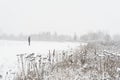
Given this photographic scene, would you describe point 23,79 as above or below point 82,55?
below

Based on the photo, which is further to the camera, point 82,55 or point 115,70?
point 82,55

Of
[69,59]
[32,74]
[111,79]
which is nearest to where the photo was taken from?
[111,79]

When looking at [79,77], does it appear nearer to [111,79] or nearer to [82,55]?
[111,79]

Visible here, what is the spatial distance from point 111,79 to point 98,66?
119 centimetres

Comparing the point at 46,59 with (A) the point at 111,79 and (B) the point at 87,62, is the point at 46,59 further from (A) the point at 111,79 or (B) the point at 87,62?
(A) the point at 111,79

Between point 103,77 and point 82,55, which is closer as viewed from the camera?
point 103,77

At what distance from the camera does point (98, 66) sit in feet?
28.7

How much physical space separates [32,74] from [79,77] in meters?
1.87

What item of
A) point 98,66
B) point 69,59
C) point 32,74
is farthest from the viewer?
point 69,59

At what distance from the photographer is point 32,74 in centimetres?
816

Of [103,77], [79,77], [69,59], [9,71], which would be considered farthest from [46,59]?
[103,77]

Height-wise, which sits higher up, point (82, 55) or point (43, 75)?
point (82, 55)

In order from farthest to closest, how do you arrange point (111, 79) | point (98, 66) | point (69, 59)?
point (69, 59) < point (98, 66) < point (111, 79)

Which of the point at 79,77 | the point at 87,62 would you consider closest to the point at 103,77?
the point at 79,77
